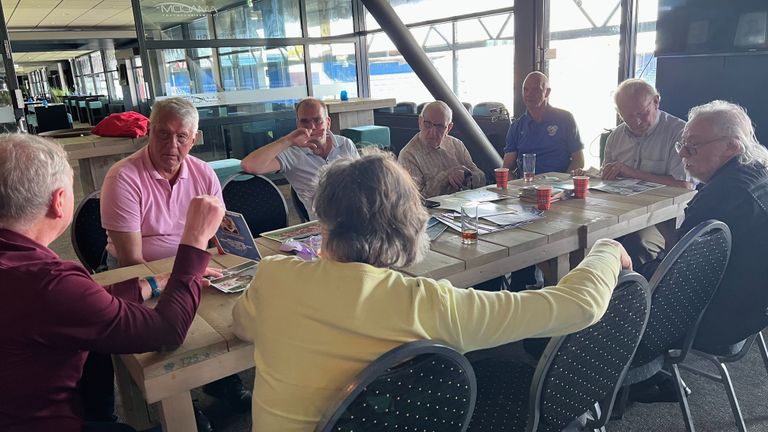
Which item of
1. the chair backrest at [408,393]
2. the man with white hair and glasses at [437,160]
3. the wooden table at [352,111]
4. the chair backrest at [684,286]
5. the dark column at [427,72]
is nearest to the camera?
the chair backrest at [408,393]

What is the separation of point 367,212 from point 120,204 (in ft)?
4.31

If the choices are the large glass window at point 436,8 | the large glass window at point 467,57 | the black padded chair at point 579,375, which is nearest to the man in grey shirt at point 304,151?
the black padded chair at point 579,375

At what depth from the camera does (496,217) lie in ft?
7.39

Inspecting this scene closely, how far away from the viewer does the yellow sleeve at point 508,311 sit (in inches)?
40.5

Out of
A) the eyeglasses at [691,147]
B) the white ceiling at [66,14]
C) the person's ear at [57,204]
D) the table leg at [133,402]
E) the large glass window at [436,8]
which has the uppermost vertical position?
the white ceiling at [66,14]

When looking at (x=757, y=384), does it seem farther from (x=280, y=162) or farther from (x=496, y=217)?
(x=280, y=162)

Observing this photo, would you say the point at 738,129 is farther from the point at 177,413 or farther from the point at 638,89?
the point at 177,413

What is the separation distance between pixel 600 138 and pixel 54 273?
464 cm

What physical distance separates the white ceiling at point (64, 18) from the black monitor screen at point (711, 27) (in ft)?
28.2

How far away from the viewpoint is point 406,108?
23.8 feet

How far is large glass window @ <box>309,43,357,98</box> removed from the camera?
766 cm

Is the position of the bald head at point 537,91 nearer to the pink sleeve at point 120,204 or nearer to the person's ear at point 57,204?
the pink sleeve at point 120,204

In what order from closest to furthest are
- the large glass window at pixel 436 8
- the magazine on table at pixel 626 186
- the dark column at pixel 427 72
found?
the magazine on table at pixel 626 186 → the dark column at pixel 427 72 → the large glass window at pixel 436 8

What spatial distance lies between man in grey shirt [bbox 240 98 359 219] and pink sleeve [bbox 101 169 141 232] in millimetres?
750
